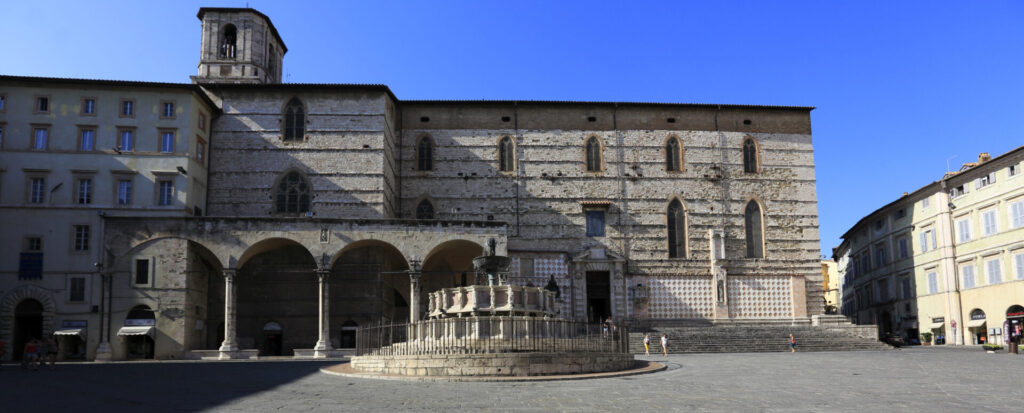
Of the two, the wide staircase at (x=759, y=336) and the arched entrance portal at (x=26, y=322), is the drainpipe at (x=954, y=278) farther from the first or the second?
the arched entrance portal at (x=26, y=322)

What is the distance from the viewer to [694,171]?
131 ft

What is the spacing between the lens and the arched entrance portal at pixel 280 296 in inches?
1353

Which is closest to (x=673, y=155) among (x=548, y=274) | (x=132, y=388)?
(x=548, y=274)

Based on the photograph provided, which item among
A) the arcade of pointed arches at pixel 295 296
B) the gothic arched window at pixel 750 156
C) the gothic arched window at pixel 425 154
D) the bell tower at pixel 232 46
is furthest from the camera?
the bell tower at pixel 232 46

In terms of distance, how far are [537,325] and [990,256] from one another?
2729 centimetres

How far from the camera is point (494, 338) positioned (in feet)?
62.5

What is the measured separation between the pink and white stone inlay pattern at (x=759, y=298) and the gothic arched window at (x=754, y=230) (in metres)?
1.40

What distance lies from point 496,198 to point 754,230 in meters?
12.9

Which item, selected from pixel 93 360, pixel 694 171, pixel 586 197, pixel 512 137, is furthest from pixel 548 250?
pixel 93 360

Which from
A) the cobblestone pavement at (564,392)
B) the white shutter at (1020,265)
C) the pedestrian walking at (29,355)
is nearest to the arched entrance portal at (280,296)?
the pedestrian walking at (29,355)

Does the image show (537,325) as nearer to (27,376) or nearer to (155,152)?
(27,376)

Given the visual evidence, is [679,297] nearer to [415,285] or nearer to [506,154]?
[506,154]

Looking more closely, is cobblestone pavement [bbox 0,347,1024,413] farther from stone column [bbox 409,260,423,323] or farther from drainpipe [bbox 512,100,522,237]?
drainpipe [bbox 512,100,522,237]

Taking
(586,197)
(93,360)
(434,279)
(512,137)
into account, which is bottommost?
(93,360)
